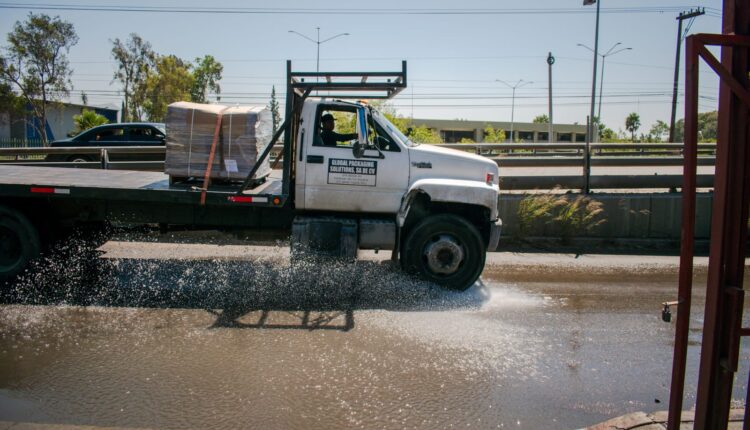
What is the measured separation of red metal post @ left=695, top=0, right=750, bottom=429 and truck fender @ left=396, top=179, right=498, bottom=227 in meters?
4.89

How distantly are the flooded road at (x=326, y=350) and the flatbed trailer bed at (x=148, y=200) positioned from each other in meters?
0.75

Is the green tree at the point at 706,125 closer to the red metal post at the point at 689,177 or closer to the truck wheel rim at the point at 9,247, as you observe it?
the red metal post at the point at 689,177

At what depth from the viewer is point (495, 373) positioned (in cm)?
488

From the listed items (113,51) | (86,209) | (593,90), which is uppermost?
(113,51)

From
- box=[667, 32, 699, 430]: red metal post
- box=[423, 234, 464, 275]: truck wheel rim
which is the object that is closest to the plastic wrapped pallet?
box=[423, 234, 464, 275]: truck wheel rim

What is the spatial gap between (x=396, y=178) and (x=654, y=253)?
5.64 m

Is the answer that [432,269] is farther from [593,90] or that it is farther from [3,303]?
[593,90]

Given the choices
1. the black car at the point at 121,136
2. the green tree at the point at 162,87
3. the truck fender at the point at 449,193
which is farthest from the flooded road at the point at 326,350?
the green tree at the point at 162,87

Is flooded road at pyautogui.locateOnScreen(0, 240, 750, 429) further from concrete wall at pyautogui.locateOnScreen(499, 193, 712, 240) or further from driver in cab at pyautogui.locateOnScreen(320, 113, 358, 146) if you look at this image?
concrete wall at pyautogui.locateOnScreen(499, 193, 712, 240)

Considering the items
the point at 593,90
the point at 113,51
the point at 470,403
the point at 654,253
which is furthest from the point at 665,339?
the point at 113,51

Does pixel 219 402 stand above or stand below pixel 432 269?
below

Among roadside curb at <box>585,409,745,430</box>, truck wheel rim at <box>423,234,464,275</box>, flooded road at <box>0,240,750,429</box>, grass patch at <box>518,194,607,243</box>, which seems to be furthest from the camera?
grass patch at <box>518,194,607,243</box>

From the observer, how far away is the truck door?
768cm

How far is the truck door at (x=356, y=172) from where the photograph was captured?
302 inches
